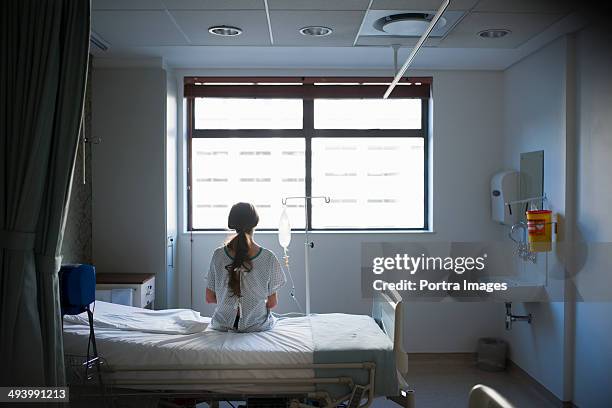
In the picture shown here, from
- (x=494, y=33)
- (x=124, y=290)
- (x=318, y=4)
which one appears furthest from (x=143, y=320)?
(x=494, y=33)

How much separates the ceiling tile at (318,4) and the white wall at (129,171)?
186 cm

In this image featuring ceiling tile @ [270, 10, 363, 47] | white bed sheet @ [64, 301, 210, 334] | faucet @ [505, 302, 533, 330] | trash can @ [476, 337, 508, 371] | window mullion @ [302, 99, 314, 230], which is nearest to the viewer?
white bed sheet @ [64, 301, 210, 334]

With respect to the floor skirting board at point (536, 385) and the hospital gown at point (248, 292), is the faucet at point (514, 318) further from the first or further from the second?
the hospital gown at point (248, 292)

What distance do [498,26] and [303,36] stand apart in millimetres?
1327

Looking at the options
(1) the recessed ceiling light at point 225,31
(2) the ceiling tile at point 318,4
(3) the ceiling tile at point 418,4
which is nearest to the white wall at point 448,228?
(1) the recessed ceiling light at point 225,31

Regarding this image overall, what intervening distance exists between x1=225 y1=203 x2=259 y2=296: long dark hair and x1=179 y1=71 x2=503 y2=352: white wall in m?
2.05

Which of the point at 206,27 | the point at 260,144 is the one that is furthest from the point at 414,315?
the point at 206,27

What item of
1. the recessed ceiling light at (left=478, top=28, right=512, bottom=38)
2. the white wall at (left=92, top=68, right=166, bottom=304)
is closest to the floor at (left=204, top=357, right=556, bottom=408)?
the white wall at (left=92, top=68, right=166, bottom=304)

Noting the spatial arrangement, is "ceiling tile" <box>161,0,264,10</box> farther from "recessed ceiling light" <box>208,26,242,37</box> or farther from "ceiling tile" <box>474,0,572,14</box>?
"ceiling tile" <box>474,0,572,14</box>

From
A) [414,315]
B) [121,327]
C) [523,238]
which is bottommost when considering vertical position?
[414,315]

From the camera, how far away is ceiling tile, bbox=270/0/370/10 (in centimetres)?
351

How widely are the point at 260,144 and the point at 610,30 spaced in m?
3.07

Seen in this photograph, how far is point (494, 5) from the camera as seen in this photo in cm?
357

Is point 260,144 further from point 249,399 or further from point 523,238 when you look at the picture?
point 249,399
